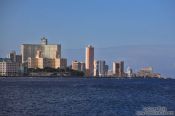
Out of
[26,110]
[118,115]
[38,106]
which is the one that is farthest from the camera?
[38,106]

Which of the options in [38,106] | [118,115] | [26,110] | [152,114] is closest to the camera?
[152,114]

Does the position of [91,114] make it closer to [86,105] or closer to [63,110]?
[63,110]

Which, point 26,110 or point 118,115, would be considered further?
point 26,110

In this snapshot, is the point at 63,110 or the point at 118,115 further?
the point at 63,110

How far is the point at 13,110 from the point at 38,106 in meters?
5.38

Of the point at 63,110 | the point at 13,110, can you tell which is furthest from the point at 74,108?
the point at 13,110

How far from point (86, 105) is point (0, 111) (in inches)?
491

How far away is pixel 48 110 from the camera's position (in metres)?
55.1

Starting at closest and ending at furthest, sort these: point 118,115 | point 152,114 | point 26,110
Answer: point 152,114 → point 118,115 → point 26,110

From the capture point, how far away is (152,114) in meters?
46.4

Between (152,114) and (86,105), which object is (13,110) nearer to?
(86,105)

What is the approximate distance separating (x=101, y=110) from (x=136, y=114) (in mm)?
5421

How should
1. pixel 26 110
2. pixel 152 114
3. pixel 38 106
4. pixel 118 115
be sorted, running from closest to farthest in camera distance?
pixel 152 114 → pixel 118 115 → pixel 26 110 → pixel 38 106

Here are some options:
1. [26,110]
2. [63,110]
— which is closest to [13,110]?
[26,110]
